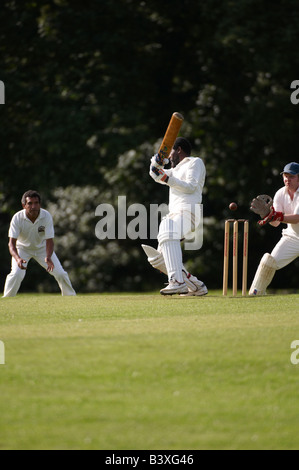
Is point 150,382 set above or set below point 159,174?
below

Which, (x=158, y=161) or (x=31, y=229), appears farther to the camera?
(x=31, y=229)

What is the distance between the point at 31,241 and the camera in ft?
35.9

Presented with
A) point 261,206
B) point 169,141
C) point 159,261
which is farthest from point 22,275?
point 261,206

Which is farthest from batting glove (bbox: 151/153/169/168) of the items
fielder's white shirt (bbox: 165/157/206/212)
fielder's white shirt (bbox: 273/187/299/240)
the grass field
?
the grass field

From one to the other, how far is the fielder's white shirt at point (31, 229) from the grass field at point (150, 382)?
3115 mm

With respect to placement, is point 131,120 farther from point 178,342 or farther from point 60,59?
point 178,342

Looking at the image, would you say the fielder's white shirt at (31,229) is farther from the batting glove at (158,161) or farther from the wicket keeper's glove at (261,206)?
the wicket keeper's glove at (261,206)

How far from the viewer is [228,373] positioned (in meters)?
5.75

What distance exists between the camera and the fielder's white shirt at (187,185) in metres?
9.37

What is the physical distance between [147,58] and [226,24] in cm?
192

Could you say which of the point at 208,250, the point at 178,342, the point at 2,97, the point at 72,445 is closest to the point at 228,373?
the point at 178,342

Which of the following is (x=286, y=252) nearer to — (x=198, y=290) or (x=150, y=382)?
(x=198, y=290)

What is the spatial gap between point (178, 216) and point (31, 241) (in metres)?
2.37

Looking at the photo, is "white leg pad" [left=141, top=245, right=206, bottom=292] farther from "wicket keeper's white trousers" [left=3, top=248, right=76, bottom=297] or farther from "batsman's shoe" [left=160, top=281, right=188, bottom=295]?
"wicket keeper's white trousers" [left=3, top=248, right=76, bottom=297]
